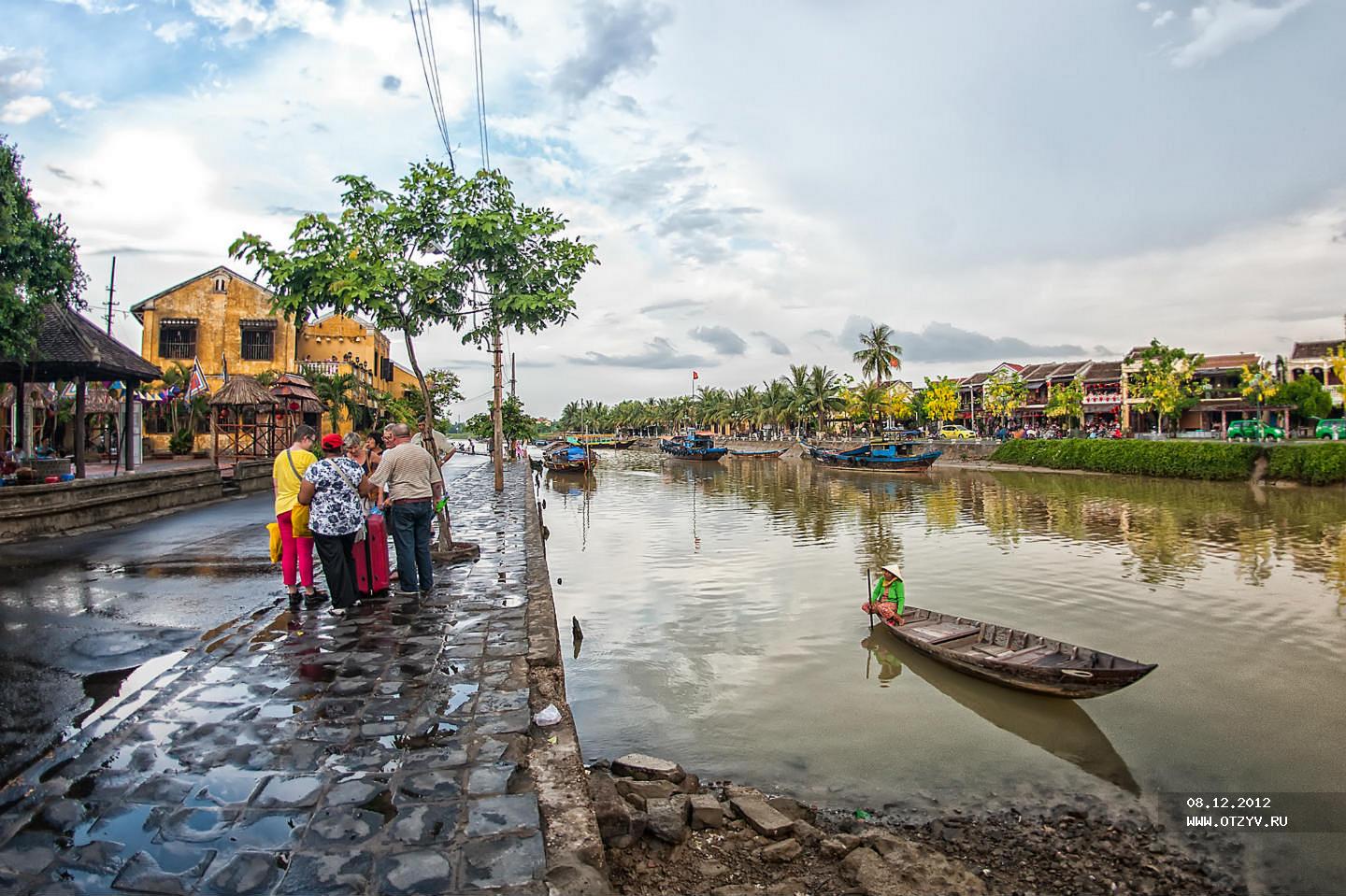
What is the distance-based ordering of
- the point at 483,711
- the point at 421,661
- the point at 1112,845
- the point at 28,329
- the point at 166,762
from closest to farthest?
the point at 166,762, the point at 483,711, the point at 1112,845, the point at 421,661, the point at 28,329

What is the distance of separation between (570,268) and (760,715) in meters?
6.13

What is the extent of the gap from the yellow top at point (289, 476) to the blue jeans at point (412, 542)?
0.92 metres

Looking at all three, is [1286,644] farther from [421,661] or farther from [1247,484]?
[1247,484]

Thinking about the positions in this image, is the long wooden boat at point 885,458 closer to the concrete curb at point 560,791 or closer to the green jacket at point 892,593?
the green jacket at point 892,593

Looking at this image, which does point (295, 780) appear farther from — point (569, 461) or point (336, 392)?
point (569, 461)

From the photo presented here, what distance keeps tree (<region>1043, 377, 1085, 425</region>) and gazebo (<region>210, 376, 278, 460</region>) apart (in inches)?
2165

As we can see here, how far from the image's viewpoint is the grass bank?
31172 mm

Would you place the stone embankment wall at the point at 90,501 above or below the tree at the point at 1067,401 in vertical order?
below

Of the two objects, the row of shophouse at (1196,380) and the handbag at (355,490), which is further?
the row of shophouse at (1196,380)

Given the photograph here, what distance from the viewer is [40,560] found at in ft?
34.6

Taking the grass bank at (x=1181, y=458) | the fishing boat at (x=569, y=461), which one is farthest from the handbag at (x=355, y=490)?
the fishing boat at (x=569, y=461)

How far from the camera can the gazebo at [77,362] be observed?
50.0 ft

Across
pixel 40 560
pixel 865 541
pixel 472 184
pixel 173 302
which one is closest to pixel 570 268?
pixel 472 184

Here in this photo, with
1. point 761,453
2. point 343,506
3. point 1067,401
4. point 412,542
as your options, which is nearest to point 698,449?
point 761,453
